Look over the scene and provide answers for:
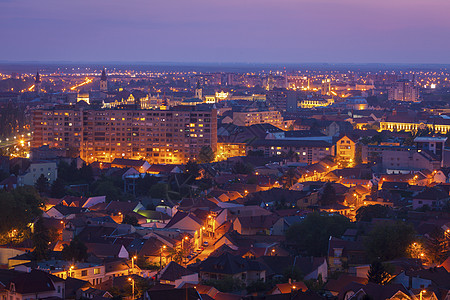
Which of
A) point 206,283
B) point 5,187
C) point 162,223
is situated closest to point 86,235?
point 162,223

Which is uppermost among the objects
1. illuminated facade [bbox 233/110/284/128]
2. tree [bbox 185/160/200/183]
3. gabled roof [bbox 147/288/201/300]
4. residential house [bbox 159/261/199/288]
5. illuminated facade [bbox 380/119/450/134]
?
gabled roof [bbox 147/288/201/300]

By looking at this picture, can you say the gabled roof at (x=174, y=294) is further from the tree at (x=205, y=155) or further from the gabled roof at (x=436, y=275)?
the tree at (x=205, y=155)

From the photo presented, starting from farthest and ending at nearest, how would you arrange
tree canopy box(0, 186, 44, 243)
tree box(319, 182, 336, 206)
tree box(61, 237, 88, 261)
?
tree box(319, 182, 336, 206) < tree canopy box(0, 186, 44, 243) < tree box(61, 237, 88, 261)

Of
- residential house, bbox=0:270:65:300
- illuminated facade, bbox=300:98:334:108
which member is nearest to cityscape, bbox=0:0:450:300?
residential house, bbox=0:270:65:300

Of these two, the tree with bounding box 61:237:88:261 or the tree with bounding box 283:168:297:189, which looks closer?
the tree with bounding box 61:237:88:261

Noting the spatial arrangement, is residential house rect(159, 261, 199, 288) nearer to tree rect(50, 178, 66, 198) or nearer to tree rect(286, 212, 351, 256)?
tree rect(286, 212, 351, 256)

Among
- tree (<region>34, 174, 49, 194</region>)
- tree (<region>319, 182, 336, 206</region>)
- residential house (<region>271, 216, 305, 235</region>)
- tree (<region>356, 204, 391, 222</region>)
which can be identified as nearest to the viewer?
residential house (<region>271, 216, 305, 235</region>)

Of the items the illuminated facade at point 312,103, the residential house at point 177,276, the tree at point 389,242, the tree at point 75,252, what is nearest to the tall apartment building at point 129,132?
the tree at point 389,242

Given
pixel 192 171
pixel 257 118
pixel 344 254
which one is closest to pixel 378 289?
pixel 344 254

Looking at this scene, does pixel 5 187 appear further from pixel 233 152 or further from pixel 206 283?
pixel 233 152
